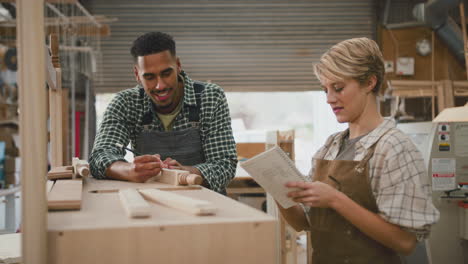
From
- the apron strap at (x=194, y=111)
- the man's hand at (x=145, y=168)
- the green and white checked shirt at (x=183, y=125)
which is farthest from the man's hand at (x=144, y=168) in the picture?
the apron strap at (x=194, y=111)

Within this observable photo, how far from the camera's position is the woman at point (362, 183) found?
1.47 metres

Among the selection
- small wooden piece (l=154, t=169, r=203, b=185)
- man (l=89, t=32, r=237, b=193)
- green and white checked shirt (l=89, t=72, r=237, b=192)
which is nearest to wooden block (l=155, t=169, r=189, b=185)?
small wooden piece (l=154, t=169, r=203, b=185)

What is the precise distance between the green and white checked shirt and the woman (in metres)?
0.46

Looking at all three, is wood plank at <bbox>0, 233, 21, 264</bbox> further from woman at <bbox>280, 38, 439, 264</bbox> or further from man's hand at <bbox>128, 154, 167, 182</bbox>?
woman at <bbox>280, 38, 439, 264</bbox>

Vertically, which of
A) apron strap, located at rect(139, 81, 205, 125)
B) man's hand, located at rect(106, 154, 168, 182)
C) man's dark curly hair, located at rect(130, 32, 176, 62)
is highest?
man's dark curly hair, located at rect(130, 32, 176, 62)

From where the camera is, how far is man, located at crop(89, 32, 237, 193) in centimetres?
203

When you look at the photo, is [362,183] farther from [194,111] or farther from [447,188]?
[447,188]

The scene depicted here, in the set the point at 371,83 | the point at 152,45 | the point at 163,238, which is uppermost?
the point at 152,45

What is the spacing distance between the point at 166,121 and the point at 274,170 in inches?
33.0

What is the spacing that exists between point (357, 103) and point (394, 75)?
6.65m

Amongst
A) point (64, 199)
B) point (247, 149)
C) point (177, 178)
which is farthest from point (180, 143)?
point (247, 149)

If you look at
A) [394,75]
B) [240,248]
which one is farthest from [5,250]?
[394,75]

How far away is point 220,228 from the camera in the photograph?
38.8 inches

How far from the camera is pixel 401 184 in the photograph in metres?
1.46
